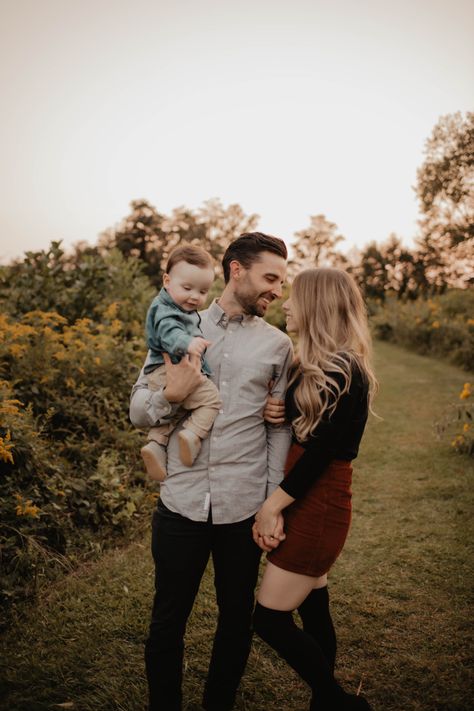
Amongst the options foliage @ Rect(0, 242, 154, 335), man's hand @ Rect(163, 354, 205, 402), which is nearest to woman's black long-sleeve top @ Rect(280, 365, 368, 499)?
man's hand @ Rect(163, 354, 205, 402)

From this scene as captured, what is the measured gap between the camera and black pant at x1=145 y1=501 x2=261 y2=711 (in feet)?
6.34

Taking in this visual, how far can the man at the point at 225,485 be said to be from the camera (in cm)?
194

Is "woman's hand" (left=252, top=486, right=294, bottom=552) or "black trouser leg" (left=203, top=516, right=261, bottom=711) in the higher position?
"woman's hand" (left=252, top=486, right=294, bottom=552)

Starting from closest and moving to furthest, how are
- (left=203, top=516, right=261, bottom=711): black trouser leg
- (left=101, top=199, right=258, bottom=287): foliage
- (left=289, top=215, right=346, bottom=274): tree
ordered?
(left=203, top=516, right=261, bottom=711): black trouser leg
(left=101, top=199, right=258, bottom=287): foliage
(left=289, top=215, right=346, bottom=274): tree

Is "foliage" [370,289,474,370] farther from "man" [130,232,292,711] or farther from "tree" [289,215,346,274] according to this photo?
"tree" [289,215,346,274]

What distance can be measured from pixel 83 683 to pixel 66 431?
238 centimetres

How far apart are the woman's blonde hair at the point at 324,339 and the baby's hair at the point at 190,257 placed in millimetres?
414

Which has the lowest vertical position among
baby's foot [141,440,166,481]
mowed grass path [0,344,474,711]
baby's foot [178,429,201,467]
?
mowed grass path [0,344,474,711]

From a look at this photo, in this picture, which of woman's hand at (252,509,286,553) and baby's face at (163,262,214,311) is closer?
woman's hand at (252,509,286,553)

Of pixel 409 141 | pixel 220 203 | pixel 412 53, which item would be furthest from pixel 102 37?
pixel 220 203

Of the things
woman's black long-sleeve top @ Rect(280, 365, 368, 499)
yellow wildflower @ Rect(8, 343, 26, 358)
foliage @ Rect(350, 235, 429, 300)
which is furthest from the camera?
foliage @ Rect(350, 235, 429, 300)

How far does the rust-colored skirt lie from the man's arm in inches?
25.6

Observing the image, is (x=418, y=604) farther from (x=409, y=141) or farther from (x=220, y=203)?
(x=220, y=203)

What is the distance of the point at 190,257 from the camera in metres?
2.12
